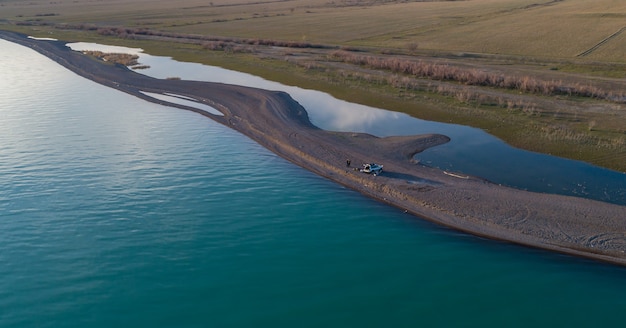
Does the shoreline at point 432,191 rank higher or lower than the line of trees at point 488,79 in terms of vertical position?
lower

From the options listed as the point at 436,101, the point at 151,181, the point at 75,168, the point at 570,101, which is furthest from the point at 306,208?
the point at 570,101

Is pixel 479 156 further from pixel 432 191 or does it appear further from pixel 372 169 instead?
pixel 372 169

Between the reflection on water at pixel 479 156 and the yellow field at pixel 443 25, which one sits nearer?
the reflection on water at pixel 479 156

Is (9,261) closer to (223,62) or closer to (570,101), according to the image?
(570,101)

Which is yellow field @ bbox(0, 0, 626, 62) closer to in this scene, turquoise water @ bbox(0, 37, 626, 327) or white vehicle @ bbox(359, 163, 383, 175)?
white vehicle @ bbox(359, 163, 383, 175)

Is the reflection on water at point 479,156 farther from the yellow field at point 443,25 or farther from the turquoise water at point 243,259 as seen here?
the yellow field at point 443,25

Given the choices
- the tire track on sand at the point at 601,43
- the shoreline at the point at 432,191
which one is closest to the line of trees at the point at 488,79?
the shoreline at the point at 432,191
